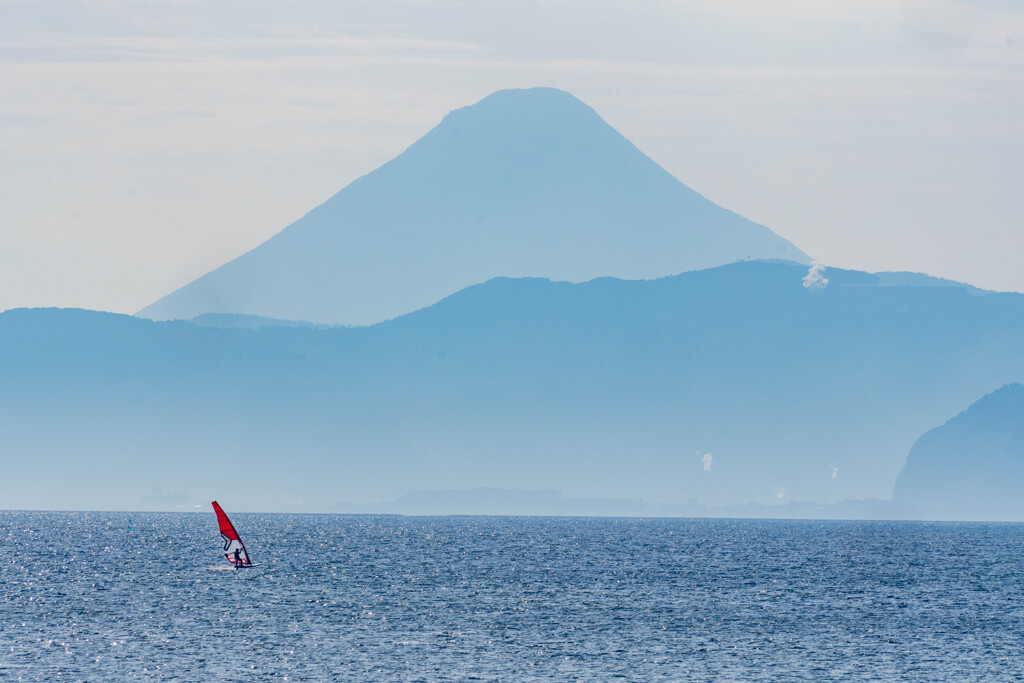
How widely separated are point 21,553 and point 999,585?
11942cm

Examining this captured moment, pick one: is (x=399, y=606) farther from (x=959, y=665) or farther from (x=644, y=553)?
(x=644, y=553)

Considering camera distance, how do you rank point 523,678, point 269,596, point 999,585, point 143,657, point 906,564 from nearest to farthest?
point 523,678
point 143,657
point 269,596
point 999,585
point 906,564

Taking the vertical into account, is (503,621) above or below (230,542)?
below

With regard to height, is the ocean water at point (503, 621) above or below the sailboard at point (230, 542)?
below

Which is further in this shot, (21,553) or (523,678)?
(21,553)

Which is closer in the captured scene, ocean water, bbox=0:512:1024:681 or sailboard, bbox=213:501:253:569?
ocean water, bbox=0:512:1024:681

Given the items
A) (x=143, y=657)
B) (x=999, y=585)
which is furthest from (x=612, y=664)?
(x=999, y=585)

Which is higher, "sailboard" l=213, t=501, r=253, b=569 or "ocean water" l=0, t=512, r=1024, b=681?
"sailboard" l=213, t=501, r=253, b=569

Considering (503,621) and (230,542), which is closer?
(503,621)

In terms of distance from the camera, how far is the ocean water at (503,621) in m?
76.2

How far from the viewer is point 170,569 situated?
148125 millimetres

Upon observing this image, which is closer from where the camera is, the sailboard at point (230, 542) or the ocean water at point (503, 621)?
the ocean water at point (503, 621)

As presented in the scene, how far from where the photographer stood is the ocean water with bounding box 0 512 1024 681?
250 feet

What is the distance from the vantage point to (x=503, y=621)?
3831 inches
